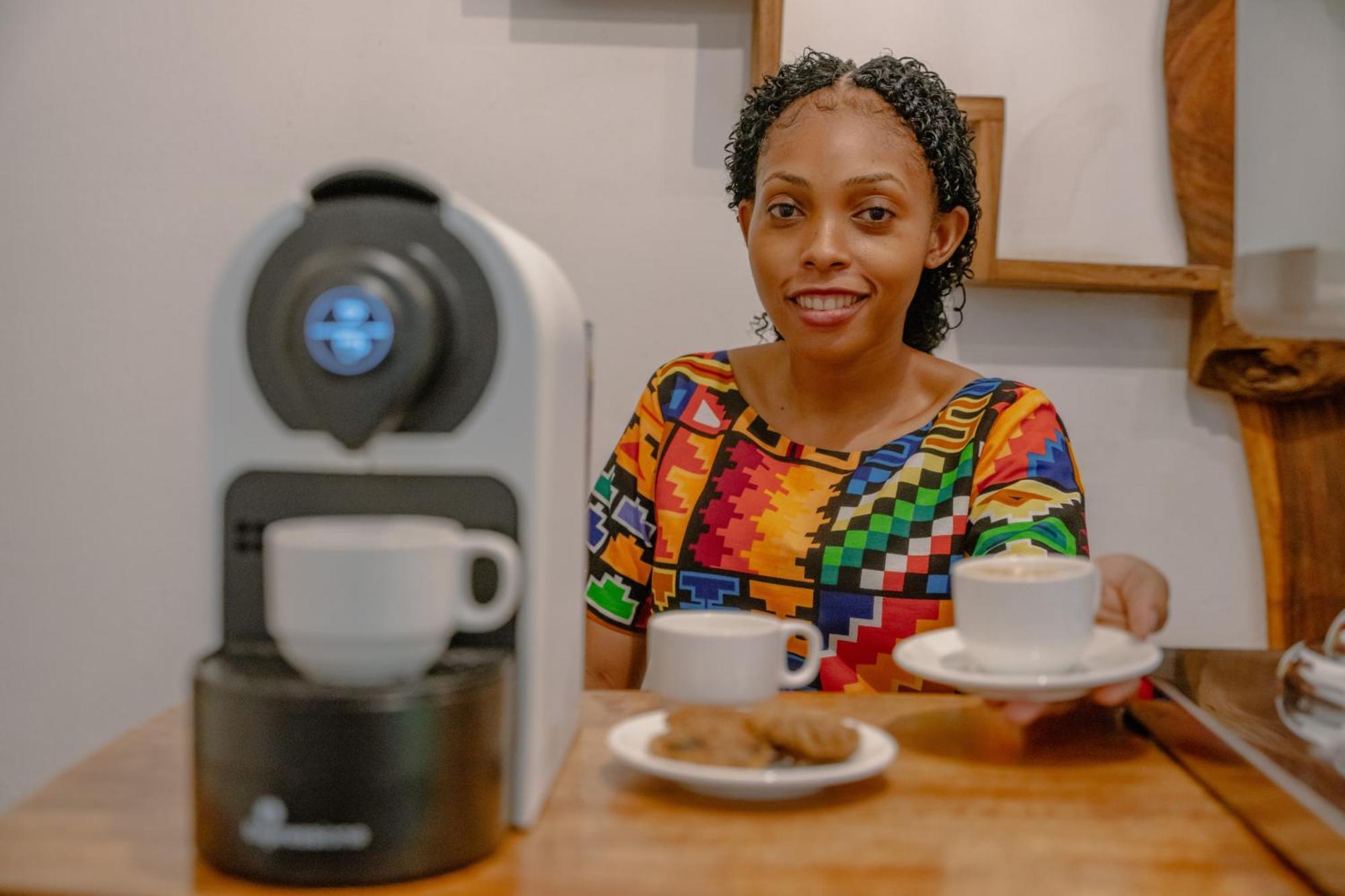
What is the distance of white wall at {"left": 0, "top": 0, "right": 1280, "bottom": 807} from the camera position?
1.73m

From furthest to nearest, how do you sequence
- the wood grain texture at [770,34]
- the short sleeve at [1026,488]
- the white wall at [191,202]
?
the white wall at [191,202]
the wood grain texture at [770,34]
the short sleeve at [1026,488]

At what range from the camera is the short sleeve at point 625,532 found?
55.9 inches

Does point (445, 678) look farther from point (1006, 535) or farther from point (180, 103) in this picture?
point (180, 103)

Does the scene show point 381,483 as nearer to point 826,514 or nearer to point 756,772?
point 756,772

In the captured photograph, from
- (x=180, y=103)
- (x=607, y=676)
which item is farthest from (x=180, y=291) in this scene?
(x=607, y=676)

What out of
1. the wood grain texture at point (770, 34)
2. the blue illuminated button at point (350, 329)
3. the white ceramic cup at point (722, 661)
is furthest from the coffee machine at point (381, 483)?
the wood grain texture at point (770, 34)

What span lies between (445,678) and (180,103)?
5.13 ft

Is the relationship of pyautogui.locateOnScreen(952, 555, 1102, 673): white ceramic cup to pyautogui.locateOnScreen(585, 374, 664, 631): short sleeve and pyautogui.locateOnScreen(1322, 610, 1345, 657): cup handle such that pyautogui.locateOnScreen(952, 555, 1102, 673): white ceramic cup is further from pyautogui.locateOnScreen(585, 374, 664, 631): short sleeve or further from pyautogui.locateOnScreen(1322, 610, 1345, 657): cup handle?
pyautogui.locateOnScreen(585, 374, 664, 631): short sleeve

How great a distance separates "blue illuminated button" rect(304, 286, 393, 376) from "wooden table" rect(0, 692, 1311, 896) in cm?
26

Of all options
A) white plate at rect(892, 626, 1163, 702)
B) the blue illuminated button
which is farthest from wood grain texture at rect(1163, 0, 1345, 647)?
the blue illuminated button

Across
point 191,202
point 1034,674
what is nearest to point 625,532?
point 1034,674

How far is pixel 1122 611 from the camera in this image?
2.96 ft

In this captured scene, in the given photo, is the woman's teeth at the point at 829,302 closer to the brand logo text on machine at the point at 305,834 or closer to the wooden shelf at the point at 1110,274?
the wooden shelf at the point at 1110,274

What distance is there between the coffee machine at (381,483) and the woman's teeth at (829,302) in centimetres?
76
